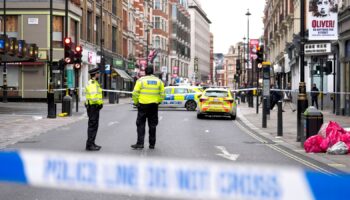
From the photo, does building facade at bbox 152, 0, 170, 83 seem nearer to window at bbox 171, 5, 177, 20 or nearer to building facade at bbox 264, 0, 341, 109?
window at bbox 171, 5, 177, 20

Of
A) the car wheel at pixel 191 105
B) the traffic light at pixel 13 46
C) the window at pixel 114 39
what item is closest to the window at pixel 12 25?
the traffic light at pixel 13 46

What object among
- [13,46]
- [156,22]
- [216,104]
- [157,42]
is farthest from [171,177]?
[156,22]

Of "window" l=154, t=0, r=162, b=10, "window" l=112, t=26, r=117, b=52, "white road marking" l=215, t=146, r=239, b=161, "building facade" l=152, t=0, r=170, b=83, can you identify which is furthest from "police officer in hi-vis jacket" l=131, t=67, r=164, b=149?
"window" l=154, t=0, r=162, b=10

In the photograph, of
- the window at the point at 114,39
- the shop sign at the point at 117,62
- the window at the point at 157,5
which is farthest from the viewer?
the window at the point at 157,5

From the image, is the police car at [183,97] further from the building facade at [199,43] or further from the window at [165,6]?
the building facade at [199,43]

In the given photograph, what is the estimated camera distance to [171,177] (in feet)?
11.0

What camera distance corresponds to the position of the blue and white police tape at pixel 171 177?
3061 millimetres

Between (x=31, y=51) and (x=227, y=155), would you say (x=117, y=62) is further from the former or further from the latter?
(x=227, y=155)

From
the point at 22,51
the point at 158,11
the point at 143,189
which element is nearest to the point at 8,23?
the point at 22,51

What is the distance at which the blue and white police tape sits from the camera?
3061 millimetres

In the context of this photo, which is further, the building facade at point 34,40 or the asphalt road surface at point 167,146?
the building facade at point 34,40

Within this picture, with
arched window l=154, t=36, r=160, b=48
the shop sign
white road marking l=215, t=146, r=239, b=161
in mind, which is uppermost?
arched window l=154, t=36, r=160, b=48

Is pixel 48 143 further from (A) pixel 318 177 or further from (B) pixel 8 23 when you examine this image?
(B) pixel 8 23

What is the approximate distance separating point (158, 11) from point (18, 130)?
266 ft
